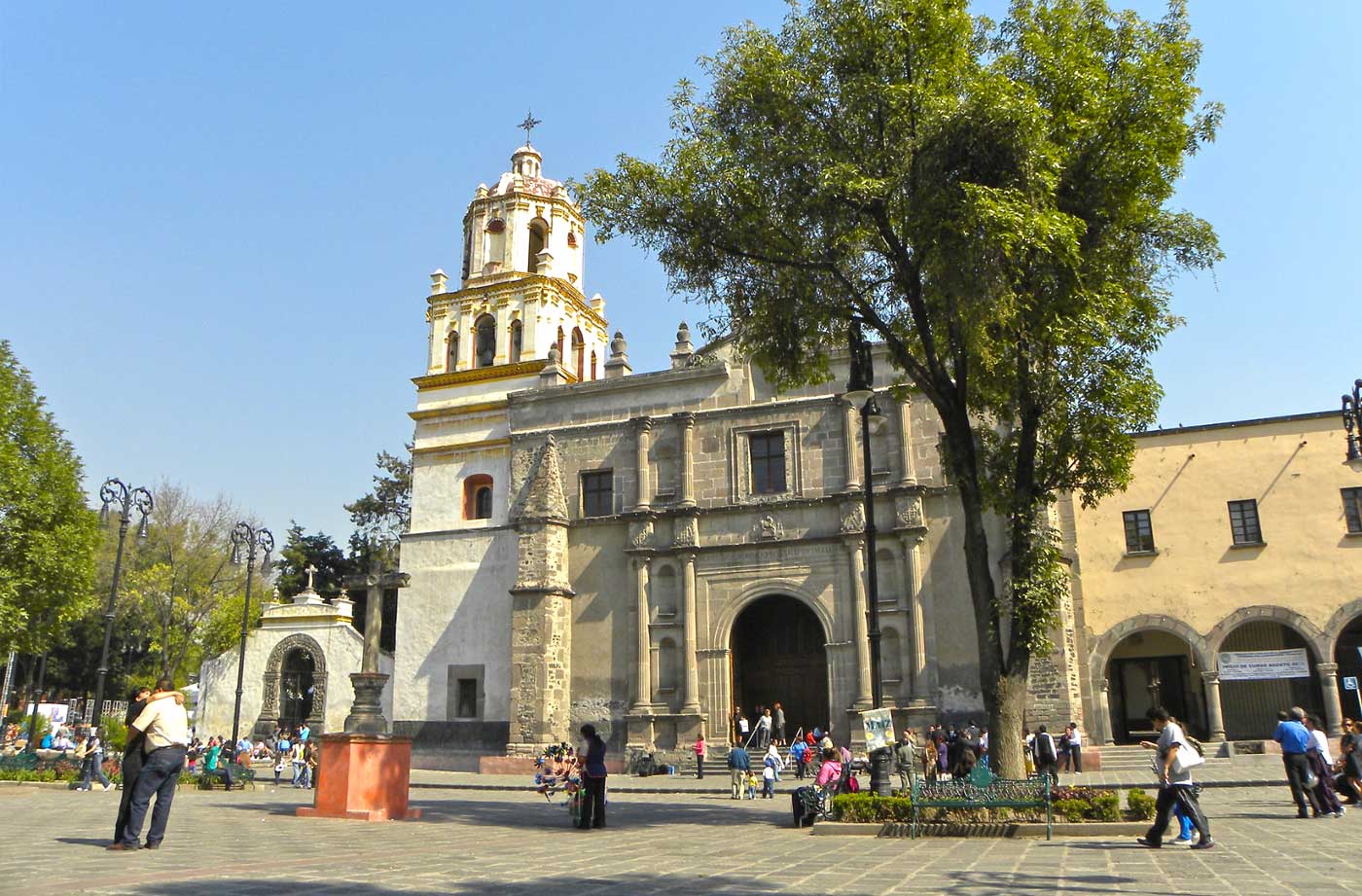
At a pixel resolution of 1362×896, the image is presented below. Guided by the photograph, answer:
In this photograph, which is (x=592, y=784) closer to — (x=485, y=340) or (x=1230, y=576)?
(x=1230, y=576)

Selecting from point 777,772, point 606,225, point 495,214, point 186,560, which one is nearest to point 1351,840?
point 606,225

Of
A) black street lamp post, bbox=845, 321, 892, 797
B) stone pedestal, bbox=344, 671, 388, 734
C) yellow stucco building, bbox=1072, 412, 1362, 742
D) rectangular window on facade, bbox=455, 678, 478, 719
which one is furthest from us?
rectangular window on facade, bbox=455, 678, 478, 719

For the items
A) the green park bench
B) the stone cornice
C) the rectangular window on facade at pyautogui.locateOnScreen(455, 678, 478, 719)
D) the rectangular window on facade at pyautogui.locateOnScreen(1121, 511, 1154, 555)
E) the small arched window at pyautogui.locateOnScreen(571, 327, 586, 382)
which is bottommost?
the green park bench

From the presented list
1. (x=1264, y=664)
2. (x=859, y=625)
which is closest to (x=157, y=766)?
(x=859, y=625)

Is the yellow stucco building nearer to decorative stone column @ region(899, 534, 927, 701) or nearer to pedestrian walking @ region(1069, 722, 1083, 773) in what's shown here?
pedestrian walking @ region(1069, 722, 1083, 773)

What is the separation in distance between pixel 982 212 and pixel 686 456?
16.6m

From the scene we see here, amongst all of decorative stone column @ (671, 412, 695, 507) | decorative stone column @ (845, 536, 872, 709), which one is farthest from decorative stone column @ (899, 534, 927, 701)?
decorative stone column @ (671, 412, 695, 507)

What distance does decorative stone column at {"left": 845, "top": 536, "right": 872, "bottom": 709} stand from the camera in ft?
82.7

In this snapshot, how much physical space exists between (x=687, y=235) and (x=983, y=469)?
218 inches

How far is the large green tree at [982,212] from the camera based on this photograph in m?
13.4

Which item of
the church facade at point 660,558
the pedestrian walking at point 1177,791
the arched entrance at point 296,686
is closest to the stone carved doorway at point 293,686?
the arched entrance at point 296,686

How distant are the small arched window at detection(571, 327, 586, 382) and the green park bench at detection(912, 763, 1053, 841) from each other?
23825 mm

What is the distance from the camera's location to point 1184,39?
14.0 metres

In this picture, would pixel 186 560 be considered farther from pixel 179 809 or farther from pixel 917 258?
pixel 917 258
